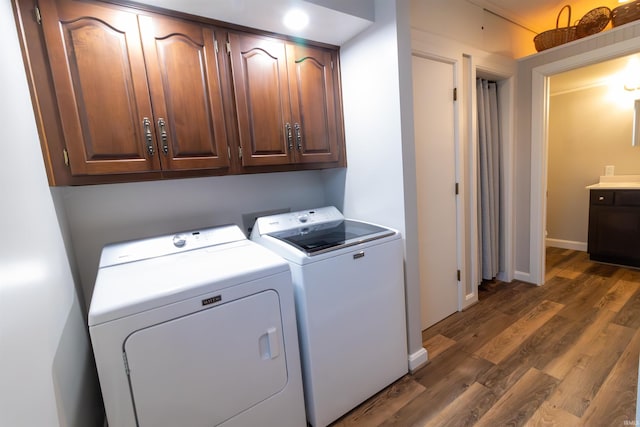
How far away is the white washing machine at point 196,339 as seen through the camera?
37.7 inches

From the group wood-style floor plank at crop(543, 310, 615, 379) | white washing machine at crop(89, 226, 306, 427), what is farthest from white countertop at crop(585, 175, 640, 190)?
white washing machine at crop(89, 226, 306, 427)

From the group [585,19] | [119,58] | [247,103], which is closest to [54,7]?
[119,58]

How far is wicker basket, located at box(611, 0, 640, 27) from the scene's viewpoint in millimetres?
2037

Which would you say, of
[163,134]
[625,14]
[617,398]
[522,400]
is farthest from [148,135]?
[625,14]

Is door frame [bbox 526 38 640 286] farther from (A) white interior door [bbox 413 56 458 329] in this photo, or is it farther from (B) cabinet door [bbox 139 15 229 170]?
(B) cabinet door [bbox 139 15 229 170]

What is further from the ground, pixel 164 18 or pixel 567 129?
pixel 164 18

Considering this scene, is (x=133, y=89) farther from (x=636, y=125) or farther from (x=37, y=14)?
(x=636, y=125)

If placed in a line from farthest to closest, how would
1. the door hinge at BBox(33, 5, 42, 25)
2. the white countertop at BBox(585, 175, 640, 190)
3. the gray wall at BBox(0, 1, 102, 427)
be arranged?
the white countertop at BBox(585, 175, 640, 190), the door hinge at BBox(33, 5, 42, 25), the gray wall at BBox(0, 1, 102, 427)

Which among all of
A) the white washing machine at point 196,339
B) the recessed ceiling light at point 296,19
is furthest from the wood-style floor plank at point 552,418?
the recessed ceiling light at point 296,19

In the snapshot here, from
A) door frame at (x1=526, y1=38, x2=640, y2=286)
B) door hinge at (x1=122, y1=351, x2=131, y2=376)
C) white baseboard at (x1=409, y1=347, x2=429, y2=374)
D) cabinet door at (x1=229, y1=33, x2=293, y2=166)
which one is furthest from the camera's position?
door frame at (x1=526, y1=38, x2=640, y2=286)

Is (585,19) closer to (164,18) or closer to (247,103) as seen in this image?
(247,103)

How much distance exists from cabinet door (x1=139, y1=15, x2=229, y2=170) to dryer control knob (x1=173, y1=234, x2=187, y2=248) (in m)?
0.38

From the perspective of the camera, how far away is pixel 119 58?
1238mm

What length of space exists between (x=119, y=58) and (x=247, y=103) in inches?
22.9
